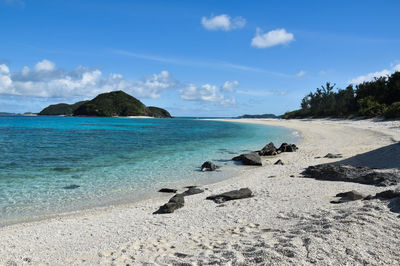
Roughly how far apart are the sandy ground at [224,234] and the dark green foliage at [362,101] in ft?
180

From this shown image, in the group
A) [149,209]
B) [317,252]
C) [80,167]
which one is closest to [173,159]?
[80,167]

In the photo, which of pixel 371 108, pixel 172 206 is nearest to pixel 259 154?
pixel 172 206

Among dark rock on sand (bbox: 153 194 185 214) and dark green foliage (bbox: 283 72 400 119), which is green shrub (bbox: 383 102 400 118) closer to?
dark green foliage (bbox: 283 72 400 119)

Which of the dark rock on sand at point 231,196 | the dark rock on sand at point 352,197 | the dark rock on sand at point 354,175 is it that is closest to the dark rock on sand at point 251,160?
the dark rock on sand at point 354,175

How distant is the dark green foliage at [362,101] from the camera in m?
61.8

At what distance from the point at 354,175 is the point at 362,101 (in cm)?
6980

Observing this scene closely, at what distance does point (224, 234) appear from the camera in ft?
21.6

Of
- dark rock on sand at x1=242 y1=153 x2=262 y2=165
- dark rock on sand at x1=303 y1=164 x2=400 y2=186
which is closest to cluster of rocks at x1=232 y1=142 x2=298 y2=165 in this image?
dark rock on sand at x1=242 y1=153 x2=262 y2=165

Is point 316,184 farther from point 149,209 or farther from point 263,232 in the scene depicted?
point 149,209

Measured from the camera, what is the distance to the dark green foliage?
203 feet

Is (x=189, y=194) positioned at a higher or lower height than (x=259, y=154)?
lower

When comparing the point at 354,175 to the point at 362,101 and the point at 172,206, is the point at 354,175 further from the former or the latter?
the point at 362,101

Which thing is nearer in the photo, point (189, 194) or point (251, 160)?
point (189, 194)

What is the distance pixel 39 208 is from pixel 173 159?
38.2 feet
